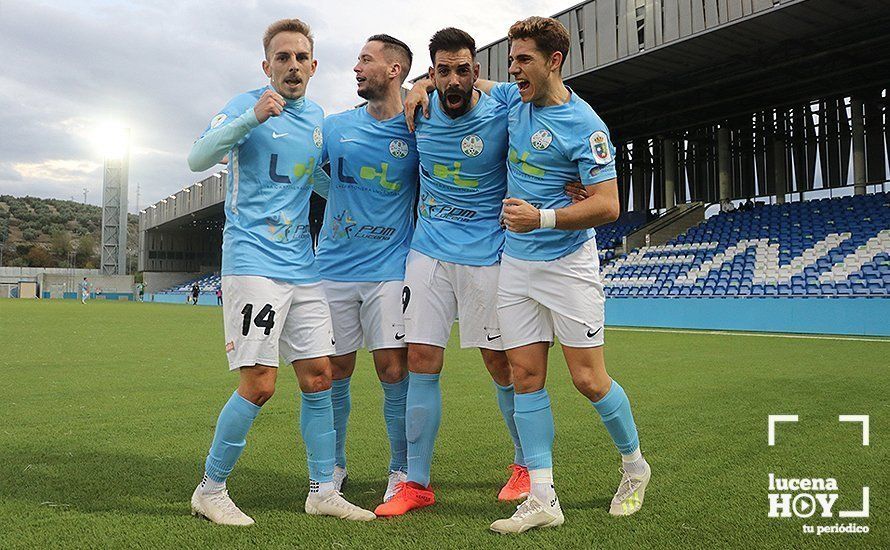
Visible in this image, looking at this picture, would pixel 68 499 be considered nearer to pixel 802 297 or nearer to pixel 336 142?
pixel 336 142

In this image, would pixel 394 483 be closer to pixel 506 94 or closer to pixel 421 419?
pixel 421 419

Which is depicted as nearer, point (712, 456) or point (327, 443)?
point (327, 443)

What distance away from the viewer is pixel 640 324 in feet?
61.2

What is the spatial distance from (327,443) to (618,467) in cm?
166

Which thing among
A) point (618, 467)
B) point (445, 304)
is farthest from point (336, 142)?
point (618, 467)

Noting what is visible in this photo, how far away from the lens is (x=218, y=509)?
9.34ft

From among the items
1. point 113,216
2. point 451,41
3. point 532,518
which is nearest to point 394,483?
point 532,518

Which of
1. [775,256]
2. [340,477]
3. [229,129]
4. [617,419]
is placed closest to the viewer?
[229,129]

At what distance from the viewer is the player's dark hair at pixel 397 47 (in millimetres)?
3503

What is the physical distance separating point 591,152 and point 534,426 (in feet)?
4.12

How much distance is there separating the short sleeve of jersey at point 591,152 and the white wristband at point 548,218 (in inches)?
10.7

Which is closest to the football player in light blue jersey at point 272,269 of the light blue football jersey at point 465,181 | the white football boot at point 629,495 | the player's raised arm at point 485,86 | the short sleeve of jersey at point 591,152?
the light blue football jersey at point 465,181

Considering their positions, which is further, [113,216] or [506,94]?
[113,216]

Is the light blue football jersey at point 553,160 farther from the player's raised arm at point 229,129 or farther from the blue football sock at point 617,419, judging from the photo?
the player's raised arm at point 229,129
